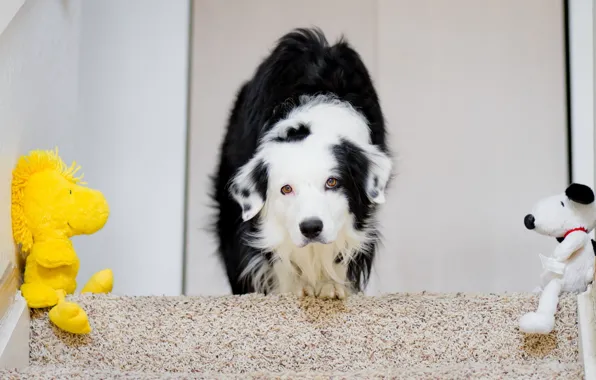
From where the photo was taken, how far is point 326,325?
1.68 m

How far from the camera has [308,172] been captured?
1.87m

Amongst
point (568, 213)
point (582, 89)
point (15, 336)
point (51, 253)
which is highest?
point (582, 89)

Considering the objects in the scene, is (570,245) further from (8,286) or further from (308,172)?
(8,286)

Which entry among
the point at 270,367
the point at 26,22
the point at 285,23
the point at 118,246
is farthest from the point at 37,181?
the point at 285,23

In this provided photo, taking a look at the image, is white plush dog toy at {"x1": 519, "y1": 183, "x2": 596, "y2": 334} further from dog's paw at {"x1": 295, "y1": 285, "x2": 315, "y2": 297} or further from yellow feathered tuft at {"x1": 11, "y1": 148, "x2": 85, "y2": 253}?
yellow feathered tuft at {"x1": 11, "y1": 148, "x2": 85, "y2": 253}

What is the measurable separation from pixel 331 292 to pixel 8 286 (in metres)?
0.66

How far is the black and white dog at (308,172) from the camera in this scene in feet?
6.14

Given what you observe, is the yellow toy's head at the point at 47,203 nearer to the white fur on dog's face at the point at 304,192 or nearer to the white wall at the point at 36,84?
the white wall at the point at 36,84

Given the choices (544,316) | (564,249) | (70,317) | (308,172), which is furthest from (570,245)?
(70,317)

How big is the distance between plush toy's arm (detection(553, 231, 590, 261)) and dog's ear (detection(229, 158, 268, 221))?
69 cm

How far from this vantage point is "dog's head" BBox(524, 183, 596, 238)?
1756 millimetres

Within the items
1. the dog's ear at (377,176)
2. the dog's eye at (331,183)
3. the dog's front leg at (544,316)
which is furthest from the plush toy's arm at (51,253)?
the dog's front leg at (544,316)

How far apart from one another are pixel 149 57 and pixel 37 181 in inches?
57.7

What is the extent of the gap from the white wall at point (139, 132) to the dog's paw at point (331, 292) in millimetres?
1170
